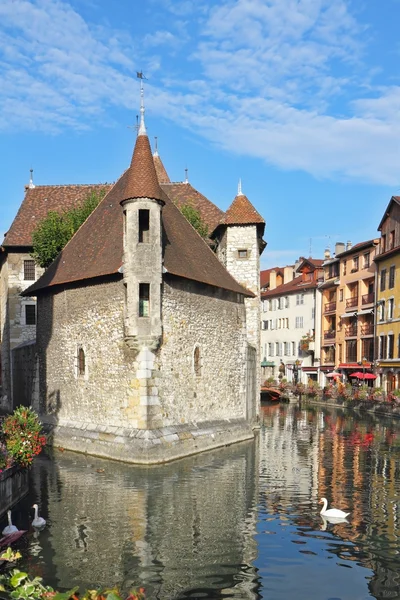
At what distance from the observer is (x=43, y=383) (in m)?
24.6

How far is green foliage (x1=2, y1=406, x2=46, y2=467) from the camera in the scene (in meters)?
13.5

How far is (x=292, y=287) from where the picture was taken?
63656 mm

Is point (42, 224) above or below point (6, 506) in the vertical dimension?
above

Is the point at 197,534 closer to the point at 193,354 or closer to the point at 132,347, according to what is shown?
the point at 132,347

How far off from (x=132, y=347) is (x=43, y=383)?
23.0ft

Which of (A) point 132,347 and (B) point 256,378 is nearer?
(A) point 132,347

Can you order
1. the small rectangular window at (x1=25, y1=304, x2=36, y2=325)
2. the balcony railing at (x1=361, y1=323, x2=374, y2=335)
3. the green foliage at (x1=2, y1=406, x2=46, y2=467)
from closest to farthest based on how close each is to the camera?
1. the green foliage at (x1=2, y1=406, x2=46, y2=467)
2. the small rectangular window at (x1=25, y1=304, x2=36, y2=325)
3. the balcony railing at (x1=361, y1=323, x2=374, y2=335)

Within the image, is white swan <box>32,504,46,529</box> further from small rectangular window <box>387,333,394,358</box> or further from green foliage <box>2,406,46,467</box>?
small rectangular window <box>387,333,394,358</box>

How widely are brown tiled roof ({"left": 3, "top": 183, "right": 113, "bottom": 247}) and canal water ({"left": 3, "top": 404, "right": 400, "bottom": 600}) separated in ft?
48.9

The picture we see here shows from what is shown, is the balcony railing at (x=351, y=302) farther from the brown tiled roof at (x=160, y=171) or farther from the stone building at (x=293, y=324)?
the brown tiled roof at (x=160, y=171)

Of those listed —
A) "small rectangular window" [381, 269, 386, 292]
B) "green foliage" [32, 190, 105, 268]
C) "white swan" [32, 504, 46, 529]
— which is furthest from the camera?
"small rectangular window" [381, 269, 386, 292]

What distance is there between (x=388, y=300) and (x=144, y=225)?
93.5 feet

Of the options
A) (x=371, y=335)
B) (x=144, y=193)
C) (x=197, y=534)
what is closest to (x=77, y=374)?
(x=144, y=193)

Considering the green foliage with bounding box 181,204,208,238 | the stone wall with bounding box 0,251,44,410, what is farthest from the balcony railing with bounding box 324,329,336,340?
the stone wall with bounding box 0,251,44,410
